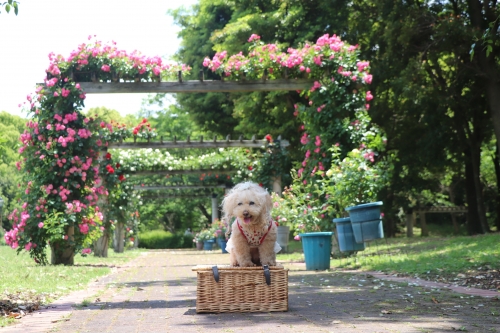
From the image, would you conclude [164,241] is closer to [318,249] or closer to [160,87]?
[160,87]

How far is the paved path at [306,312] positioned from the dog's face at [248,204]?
86 centimetres

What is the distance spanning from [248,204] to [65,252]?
333 inches

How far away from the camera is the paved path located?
196 inches

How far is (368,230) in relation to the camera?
37.8 feet

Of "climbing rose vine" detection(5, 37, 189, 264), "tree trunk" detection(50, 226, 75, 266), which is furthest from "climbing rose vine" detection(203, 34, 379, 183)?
"tree trunk" detection(50, 226, 75, 266)

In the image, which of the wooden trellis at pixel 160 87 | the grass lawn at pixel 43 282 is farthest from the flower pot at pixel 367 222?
the grass lawn at pixel 43 282

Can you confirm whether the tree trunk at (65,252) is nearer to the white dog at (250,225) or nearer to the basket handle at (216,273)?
the white dog at (250,225)

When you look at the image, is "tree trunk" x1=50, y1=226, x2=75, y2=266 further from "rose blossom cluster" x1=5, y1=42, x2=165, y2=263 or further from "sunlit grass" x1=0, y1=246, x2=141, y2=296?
"sunlit grass" x1=0, y1=246, x2=141, y2=296

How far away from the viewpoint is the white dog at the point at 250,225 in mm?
5988

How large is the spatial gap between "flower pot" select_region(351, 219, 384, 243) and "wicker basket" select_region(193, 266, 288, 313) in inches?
224

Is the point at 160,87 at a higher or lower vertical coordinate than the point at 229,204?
higher

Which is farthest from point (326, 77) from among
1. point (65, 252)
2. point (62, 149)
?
point (65, 252)

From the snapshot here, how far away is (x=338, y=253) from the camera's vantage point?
46.7 feet

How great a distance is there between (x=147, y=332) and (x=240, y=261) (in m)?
1.65
